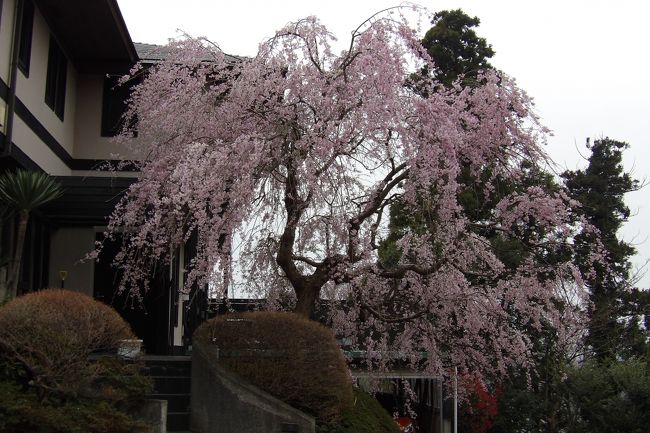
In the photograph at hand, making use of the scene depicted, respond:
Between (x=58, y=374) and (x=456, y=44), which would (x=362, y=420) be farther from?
(x=456, y=44)

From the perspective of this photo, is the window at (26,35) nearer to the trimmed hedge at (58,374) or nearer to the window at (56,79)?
the window at (56,79)

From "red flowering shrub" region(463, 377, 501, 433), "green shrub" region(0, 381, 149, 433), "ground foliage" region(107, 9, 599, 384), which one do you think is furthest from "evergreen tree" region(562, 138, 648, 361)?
"green shrub" region(0, 381, 149, 433)

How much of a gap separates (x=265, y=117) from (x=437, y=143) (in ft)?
7.88

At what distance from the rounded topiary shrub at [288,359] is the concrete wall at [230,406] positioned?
19 cm

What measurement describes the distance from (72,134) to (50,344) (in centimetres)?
847

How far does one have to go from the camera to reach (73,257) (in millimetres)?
15516

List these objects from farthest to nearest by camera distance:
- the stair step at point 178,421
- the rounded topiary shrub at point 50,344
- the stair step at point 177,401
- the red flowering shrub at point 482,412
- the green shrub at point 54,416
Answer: the red flowering shrub at point 482,412 < the stair step at point 177,401 < the stair step at point 178,421 < the rounded topiary shrub at point 50,344 < the green shrub at point 54,416

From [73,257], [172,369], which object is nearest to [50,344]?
[172,369]

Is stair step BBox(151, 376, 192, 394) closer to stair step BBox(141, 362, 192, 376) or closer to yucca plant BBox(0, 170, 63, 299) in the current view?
stair step BBox(141, 362, 192, 376)

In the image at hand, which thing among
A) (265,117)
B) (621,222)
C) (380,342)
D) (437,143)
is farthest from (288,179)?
(621,222)

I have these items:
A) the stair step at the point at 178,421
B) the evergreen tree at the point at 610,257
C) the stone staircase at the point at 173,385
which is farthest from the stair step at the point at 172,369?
the evergreen tree at the point at 610,257

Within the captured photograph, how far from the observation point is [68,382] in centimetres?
771

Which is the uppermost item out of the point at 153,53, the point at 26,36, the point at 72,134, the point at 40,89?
the point at 153,53

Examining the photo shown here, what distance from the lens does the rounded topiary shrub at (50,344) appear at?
7613 mm
